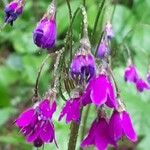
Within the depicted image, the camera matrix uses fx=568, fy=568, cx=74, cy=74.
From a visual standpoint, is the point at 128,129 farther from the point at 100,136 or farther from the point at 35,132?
the point at 35,132

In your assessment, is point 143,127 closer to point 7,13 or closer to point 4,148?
point 4,148

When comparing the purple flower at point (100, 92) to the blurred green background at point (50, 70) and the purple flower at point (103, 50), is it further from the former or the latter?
the blurred green background at point (50, 70)

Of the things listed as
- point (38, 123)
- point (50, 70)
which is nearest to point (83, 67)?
point (38, 123)

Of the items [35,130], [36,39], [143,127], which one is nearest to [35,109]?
[35,130]

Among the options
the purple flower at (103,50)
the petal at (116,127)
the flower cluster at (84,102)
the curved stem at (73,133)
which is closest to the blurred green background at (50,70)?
the curved stem at (73,133)

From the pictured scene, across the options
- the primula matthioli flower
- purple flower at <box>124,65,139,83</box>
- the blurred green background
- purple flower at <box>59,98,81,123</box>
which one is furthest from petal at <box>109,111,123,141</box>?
the blurred green background

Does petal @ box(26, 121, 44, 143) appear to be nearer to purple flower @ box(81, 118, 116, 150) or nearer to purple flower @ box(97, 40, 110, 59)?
purple flower @ box(81, 118, 116, 150)

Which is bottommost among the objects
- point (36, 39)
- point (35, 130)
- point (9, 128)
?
point (9, 128)
